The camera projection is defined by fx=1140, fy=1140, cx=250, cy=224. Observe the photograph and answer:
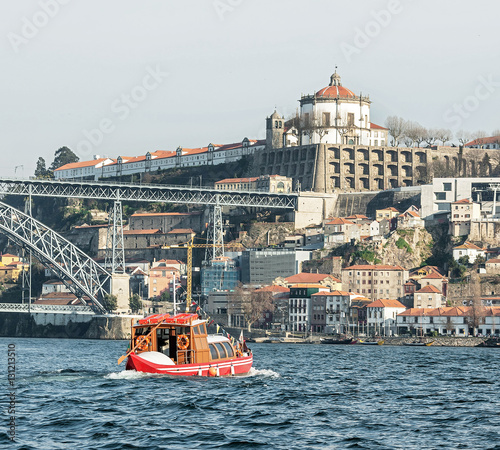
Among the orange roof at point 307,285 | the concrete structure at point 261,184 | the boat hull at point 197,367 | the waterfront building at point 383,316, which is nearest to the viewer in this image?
the boat hull at point 197,367

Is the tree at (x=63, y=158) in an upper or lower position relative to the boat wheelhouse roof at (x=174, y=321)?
upper

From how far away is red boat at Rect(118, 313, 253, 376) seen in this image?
4078cm

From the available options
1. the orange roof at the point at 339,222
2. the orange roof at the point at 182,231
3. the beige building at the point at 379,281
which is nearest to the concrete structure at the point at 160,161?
the orange roof at the point at 182,231

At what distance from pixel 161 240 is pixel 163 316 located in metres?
89.9

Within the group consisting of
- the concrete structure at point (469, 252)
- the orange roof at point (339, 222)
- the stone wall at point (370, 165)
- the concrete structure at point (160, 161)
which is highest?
the concrete structure at point (160, 161)

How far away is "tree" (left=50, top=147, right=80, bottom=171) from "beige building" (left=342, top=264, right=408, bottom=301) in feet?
253

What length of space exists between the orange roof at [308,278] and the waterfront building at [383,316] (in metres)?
8.69

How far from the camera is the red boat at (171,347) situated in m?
40.8

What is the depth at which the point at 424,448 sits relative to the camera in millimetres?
28219

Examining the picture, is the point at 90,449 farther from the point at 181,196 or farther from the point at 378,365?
the point at 181,196

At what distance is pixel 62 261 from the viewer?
109750mm

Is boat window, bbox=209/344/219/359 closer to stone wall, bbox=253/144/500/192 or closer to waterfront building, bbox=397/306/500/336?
waterfront building, bbox=397/306/500/336

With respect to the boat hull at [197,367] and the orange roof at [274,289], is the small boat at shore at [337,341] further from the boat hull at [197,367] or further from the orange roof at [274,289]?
the boat hull at [197,367]

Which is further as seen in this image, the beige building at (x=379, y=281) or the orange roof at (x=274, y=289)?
the orange roof at (x=274, y=289)
